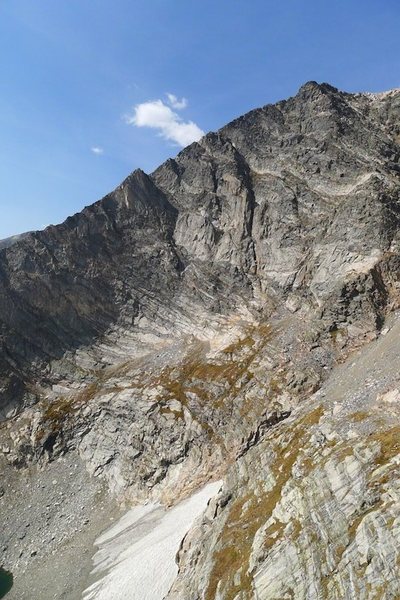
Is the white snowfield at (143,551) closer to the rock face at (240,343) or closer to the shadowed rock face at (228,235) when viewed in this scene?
the rock face at (240,343)

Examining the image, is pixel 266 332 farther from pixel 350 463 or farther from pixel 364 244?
pixel 350 463

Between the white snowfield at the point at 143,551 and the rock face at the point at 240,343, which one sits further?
the white snowfield at the point at 143,551

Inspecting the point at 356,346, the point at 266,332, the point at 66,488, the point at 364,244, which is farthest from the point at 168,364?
the point at 364,244

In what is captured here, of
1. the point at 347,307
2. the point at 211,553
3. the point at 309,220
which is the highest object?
the point at 309,220

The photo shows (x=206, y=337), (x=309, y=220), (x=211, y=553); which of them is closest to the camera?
(x=211, y=553)

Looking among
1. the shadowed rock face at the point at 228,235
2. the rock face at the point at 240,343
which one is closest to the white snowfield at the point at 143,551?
the rock face at the point at 240,343

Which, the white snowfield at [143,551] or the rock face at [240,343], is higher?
the rock face at [240,343]

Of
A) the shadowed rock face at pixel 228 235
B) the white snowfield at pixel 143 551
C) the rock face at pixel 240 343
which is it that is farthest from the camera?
the shadowed rock face at pixel 228 235
